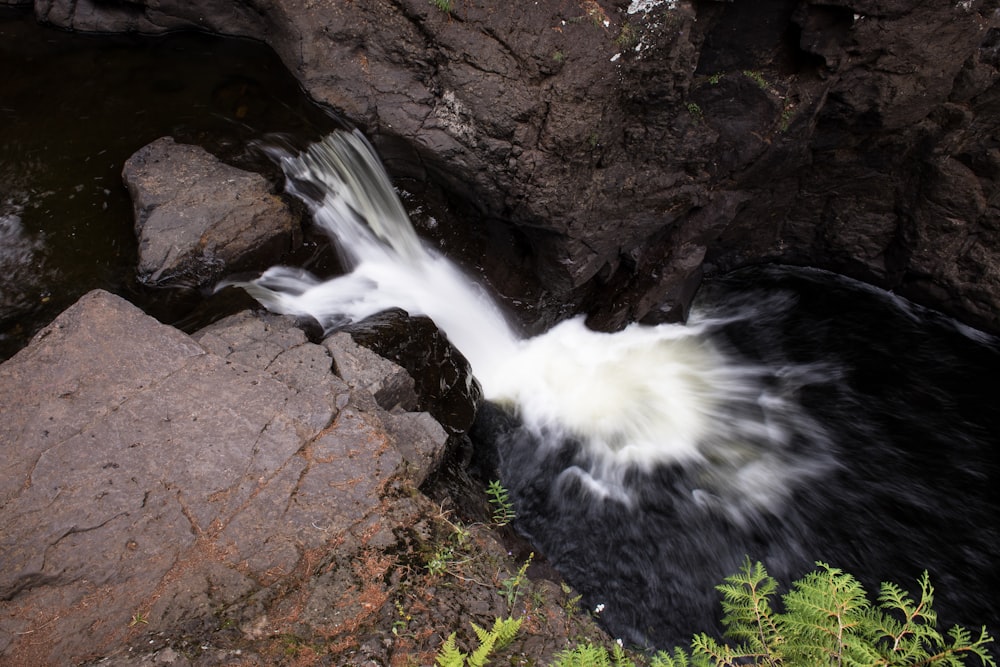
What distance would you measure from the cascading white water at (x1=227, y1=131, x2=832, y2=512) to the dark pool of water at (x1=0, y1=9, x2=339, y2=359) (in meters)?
0.73

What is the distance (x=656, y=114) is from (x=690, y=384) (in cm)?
263

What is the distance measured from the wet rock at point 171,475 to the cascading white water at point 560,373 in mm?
1128

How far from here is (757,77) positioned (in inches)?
226

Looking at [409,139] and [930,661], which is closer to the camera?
[930,661]

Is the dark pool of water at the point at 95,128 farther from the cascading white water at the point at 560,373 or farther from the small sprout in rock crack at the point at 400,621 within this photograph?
the small sprout in rock crack at the point at 400,621

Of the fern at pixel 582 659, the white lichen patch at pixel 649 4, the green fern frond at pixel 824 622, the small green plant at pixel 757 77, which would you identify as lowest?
the fern at pixel 582 659

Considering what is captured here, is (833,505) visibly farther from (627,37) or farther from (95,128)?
(95,128)

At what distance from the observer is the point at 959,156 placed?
21.2 ft

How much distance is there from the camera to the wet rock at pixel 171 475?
3.06 metres

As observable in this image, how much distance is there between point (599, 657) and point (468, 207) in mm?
4209

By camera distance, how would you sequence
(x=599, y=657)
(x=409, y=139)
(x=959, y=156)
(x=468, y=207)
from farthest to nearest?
(x=959, y=156) → (x=468, y=207) → (x=409, y=139) → (x=599, y=657)

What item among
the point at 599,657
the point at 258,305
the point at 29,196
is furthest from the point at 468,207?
the point at 599,657

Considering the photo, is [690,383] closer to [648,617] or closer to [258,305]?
[648,617]

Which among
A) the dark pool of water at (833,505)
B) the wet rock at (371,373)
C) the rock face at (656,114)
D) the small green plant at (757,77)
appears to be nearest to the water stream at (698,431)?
the dark pool of water at (833,505)
